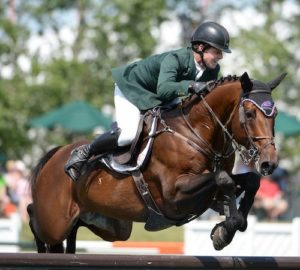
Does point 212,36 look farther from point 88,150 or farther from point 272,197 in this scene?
point 272,197

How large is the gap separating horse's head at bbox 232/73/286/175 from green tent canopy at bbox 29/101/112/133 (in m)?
11.3

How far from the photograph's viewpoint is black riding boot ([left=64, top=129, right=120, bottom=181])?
7949mm

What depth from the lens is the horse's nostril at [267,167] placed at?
684 cm

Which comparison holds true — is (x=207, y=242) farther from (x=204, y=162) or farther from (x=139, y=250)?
(x=204, y=162)

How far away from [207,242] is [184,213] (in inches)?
167

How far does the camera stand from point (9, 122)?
66.7ft

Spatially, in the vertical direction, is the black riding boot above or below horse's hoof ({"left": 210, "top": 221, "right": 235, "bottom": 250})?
above

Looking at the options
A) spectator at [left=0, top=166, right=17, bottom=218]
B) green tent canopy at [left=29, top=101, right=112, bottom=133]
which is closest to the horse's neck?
spectator at [left=0, top=166, right=17, bottom=218]

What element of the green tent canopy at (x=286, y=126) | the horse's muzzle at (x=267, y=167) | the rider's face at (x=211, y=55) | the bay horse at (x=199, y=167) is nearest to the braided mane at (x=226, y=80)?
the bay horse at (x=199, y=167)

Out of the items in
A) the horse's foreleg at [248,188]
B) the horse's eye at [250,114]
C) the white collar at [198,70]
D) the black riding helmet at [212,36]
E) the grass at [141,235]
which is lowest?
the grass at [141,235]

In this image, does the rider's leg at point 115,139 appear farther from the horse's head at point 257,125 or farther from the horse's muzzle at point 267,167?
the horse's muzzle at point 267,167

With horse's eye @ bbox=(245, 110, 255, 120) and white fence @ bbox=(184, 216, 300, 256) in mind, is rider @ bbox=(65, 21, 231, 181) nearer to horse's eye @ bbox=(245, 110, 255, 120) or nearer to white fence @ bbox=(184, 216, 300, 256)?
horse's eye @ bbox=(245, 110, 255, 120)

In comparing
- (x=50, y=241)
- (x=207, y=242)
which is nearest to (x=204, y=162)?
(x=50, y=241)

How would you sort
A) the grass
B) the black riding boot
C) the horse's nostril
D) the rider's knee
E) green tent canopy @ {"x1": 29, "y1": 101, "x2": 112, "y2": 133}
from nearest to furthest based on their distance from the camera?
the horse's nostril → the rider's knee → the black riding boot → the grass → green tent canopy @ {"x1": 29, "y1": 101, "x2": 112, "y2": 133}
